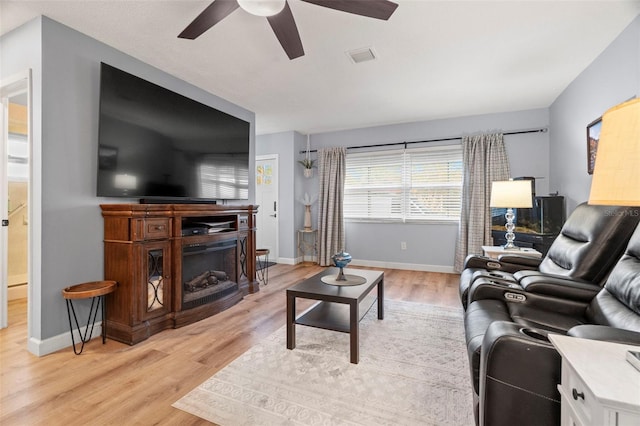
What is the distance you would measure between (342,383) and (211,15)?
237 cm

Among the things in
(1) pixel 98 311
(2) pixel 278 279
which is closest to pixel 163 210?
(1) pixel 98 311

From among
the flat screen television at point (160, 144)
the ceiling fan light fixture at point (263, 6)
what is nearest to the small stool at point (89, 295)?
the flat screen television at point (160, 144)

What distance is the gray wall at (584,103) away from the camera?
7.65 ft

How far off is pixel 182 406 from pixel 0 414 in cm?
93

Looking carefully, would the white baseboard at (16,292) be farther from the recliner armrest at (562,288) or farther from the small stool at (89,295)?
the recliner armrest at (562,288)

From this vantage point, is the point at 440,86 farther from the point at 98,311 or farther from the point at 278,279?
the point at 98,311

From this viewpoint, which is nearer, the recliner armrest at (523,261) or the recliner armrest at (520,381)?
the recliner armrest at (520,381)

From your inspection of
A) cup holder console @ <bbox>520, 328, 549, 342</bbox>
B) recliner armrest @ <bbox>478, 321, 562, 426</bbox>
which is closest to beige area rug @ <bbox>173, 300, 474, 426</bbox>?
recliner armrest @ <bbox>478, 321, 562, 426</bbox>

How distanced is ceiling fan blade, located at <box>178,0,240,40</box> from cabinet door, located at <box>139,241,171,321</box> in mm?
1637

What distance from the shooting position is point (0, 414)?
5.21ft

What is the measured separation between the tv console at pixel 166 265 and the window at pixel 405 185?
2592 mm

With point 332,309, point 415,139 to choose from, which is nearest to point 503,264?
point 332,309

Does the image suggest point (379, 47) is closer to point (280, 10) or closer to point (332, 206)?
point (280, 10)

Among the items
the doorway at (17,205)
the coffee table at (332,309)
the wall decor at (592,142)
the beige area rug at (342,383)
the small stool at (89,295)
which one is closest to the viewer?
the beige area rug at (342,383)
